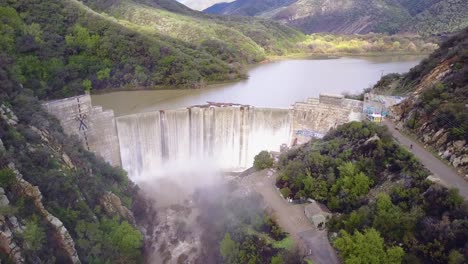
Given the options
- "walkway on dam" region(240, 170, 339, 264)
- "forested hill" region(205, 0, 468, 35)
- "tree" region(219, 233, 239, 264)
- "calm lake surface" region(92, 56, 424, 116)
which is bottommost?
"tree" region(219, 233, 239, 264)

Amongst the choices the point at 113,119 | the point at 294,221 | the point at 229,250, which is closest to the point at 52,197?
the point at 229,250

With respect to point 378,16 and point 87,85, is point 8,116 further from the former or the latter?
point 378,16

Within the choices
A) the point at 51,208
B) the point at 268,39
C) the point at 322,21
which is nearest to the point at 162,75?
the point at 51,208

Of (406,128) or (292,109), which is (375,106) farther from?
(292,109)

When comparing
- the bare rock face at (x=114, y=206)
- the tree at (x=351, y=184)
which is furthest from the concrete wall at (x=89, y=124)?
the tree at (x=351, y=184)

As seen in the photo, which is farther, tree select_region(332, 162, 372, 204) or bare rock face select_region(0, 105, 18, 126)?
tree select_region(332, 162, 372, 204)

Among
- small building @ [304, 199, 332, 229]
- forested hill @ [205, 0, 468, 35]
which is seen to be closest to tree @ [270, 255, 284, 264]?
small building @ [304, 199, 332, 229]

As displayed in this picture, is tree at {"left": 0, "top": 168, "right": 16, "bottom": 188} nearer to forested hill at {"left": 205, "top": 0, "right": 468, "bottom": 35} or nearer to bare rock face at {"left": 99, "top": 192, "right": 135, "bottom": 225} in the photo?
bare rock face at {"left": 99, "top": 192, "right": 135, "bottom": 225}
